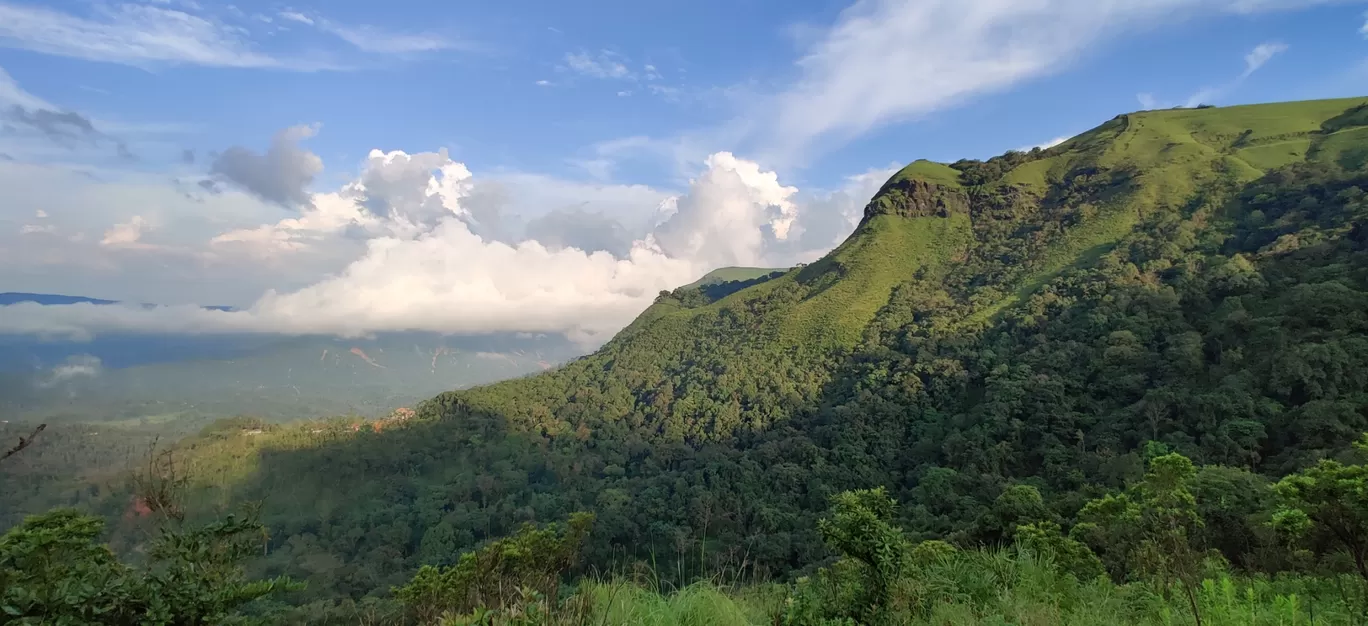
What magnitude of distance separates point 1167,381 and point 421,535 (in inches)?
2637

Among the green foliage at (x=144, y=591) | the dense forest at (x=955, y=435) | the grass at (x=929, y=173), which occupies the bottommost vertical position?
the dense forest at (x=955, y=435)

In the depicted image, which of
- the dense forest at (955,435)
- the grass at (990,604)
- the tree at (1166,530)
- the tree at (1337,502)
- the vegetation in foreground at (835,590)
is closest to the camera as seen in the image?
the vegetation in foreground at (835,590)

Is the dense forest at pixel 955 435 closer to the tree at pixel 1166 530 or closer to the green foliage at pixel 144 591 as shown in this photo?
the tree at pixel 1166 530

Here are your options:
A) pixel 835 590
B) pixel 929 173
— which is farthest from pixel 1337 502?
pixel 929 173

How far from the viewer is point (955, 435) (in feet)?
162

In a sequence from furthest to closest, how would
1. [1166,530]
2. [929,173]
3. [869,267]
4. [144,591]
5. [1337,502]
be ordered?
[929,173], [869,267], [1166,530], [1337,502], [144,591]

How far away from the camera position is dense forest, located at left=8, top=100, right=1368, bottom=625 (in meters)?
5.96

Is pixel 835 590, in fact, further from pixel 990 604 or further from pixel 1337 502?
pixel 1337 502

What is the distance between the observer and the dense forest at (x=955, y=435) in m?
5.96

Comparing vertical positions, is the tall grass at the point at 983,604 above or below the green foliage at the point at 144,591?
below

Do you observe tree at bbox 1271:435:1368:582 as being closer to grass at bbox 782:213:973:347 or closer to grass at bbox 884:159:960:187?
grass at bbox 782:213:973:347

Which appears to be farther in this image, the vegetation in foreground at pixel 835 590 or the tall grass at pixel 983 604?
the tall grass at pixel 983 604

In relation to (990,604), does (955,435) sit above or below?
below

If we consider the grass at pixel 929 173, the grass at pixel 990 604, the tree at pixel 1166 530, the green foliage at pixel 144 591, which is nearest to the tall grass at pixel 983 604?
the grass at pixel 990 604
